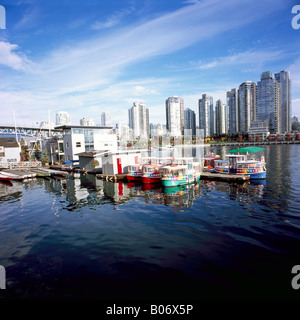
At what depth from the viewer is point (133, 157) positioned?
47.0 m

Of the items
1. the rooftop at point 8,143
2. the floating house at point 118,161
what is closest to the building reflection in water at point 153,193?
the floating house at point 118,161

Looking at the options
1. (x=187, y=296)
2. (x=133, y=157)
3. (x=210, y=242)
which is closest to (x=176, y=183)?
(x=133, y=157)

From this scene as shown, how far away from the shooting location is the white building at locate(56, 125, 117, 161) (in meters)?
63.0

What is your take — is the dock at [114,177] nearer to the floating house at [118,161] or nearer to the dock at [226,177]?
the floating house at [118,161]

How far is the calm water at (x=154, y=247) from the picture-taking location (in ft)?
34.6

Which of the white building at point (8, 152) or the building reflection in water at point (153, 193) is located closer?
the building reflection in water at point (153, 193)

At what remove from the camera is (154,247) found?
14.5 meters

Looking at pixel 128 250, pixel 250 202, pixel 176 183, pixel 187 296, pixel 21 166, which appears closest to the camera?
pixel 187 296

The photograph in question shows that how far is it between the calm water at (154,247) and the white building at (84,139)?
37764 mm

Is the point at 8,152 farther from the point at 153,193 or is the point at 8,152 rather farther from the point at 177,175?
the point at 177,175

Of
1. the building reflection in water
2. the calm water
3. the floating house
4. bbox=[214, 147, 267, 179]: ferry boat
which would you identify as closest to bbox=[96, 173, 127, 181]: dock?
the floating house

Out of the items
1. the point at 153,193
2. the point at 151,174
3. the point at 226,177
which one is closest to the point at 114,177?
the point at 151,174

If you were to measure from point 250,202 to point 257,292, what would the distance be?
1608 cm
